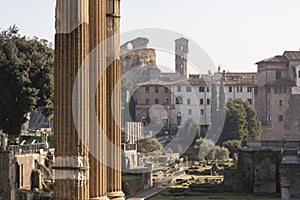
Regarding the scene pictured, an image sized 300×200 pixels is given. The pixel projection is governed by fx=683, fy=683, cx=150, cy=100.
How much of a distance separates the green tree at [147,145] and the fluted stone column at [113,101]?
4010 cm

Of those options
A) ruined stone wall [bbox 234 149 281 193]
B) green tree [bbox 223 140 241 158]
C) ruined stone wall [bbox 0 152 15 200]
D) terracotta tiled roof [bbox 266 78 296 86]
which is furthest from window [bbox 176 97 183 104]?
ruined stone wall [bbox 0 152 15 200]

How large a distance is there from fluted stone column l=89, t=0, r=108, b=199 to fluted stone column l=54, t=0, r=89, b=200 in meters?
0.31

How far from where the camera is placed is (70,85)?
633 centimetres

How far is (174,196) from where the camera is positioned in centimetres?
3000

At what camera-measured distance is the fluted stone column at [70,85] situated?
6281mm

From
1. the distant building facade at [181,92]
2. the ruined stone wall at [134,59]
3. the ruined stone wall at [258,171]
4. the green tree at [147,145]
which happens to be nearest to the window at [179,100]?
the distant building facade at [181,92]

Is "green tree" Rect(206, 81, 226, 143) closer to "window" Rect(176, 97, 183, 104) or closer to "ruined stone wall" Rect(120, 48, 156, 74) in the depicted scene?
"window" Rect(176, 97, 183, 104)

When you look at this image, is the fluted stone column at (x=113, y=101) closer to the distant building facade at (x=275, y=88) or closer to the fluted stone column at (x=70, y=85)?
the fluted stone column at (x=70, y=85)

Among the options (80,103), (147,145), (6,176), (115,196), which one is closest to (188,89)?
(147,145)

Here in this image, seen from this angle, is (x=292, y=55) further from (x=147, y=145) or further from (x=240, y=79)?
(x=147, y=145)

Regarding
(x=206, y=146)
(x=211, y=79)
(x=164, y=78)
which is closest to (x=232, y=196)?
(x=206, y=146)

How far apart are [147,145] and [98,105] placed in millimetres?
42447

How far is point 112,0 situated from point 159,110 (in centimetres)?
6032

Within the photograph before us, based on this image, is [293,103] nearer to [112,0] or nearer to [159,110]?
[159,110]
